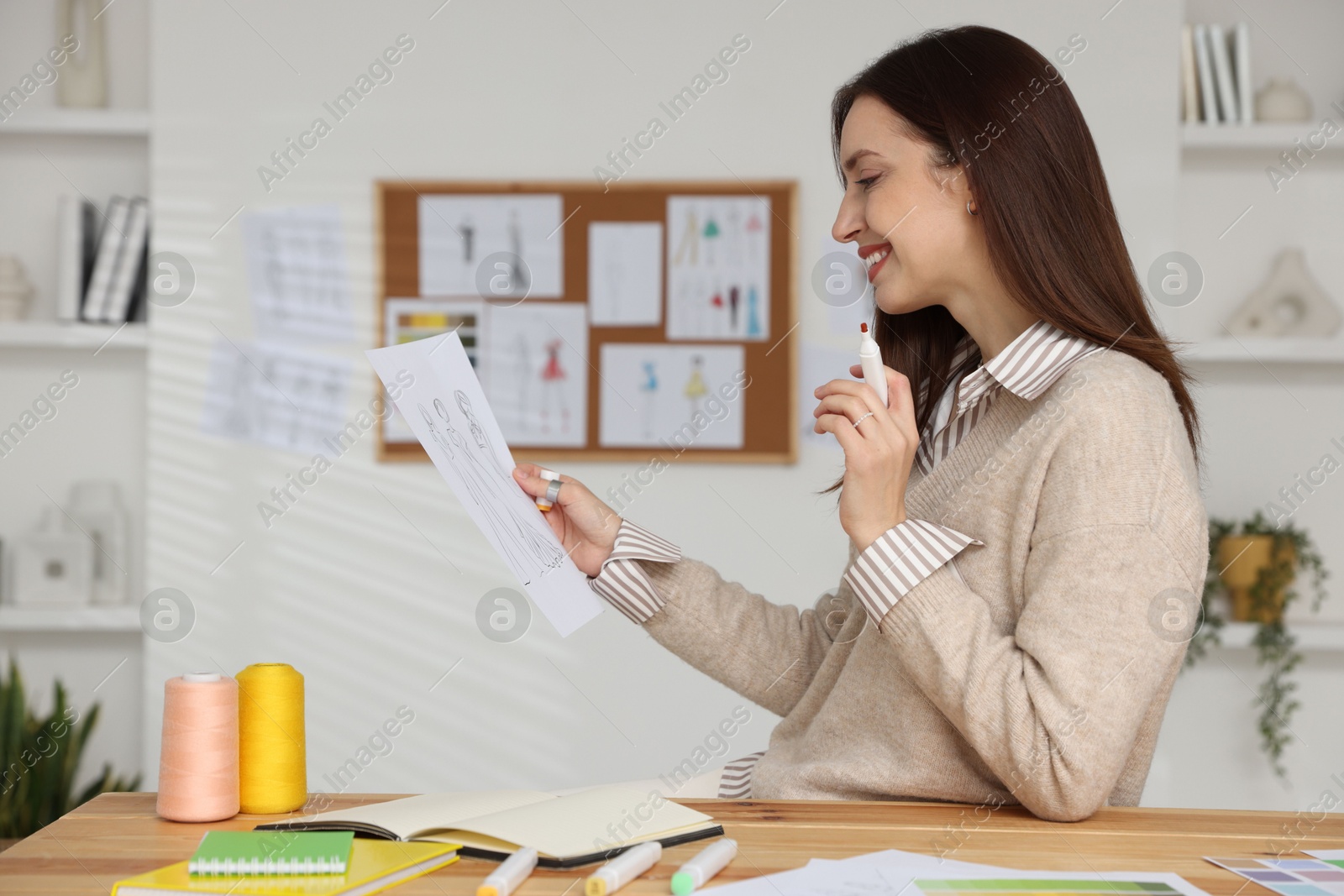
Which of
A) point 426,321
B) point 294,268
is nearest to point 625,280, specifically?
point 426,321

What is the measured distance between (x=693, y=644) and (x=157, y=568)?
6.65ft

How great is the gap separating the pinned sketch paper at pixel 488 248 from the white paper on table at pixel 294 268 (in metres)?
0.24

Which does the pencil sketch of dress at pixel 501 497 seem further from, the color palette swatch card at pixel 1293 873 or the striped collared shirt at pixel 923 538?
the color palette swatch card at pixel 1293 873

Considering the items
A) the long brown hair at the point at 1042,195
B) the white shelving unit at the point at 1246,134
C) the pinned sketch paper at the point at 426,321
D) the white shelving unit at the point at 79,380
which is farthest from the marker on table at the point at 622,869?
the white shelving unit at the point at 1246,134

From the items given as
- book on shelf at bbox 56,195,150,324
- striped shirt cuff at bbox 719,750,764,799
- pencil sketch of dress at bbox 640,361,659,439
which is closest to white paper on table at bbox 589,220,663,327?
pencil sketch of dress at bbox 640,361,659,439

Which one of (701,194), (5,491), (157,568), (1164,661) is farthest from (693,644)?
(5,491)

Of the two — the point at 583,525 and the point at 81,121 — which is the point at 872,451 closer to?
the point at 583,525

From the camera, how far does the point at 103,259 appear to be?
3137 millimetres

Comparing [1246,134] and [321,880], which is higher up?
[1246,134]

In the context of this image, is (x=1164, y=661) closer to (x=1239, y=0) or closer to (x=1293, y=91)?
(x=1293, y=91)

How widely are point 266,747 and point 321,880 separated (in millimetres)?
289

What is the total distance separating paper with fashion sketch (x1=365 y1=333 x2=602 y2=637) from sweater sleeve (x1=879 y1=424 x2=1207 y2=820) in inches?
14.6

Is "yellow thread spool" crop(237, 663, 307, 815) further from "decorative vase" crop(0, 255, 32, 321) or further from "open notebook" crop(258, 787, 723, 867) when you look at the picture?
"decorative vase" crop(0, 255, 32, 321)

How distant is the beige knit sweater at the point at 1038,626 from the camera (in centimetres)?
112
